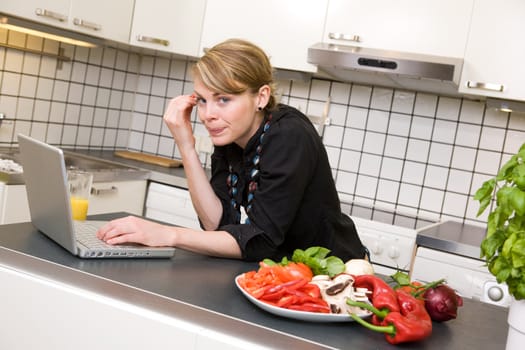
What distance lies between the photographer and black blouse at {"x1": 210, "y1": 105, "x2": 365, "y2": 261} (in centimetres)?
138

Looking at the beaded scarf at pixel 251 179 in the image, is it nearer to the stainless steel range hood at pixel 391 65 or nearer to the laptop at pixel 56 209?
the laptop at pixel 56 209

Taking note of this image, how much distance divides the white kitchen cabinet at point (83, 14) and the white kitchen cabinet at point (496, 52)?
5.14ft

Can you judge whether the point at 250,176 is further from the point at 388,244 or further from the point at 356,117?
the point at 356,117

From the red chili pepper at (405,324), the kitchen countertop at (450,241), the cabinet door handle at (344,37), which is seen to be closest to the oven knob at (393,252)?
the kitchen countertop at (450,241)

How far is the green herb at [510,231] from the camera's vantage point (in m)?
0.86

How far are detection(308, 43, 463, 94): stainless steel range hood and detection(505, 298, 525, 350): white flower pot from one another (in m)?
1.62

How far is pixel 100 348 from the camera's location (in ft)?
3.55

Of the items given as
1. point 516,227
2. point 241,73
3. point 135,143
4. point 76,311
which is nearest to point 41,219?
point 76,311

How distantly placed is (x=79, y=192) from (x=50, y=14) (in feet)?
4.43

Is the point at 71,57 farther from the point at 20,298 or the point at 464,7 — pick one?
the point at 20,298

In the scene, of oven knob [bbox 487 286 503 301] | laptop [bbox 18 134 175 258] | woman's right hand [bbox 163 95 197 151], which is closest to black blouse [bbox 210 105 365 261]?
woman's right hand [bbox 163 95 197 151]

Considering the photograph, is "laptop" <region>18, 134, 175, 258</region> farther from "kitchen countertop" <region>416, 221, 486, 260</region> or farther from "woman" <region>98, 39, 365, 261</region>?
"kitchen countertop" <region>416, 221, 486, 260</region>

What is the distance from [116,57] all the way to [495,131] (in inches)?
77.3

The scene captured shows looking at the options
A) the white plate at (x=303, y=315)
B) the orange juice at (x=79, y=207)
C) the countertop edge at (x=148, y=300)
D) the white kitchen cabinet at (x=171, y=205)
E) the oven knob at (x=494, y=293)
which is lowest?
the white kitchen cabinet at (x=171, y=205)
